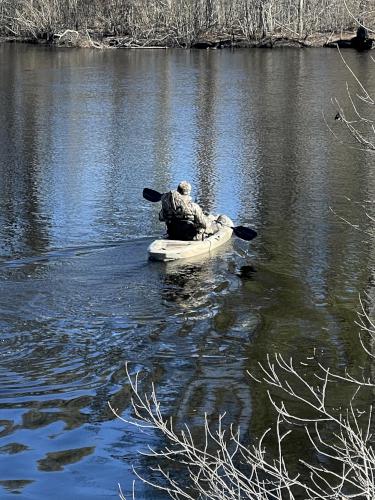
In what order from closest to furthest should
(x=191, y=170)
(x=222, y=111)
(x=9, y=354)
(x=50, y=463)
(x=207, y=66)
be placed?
(x=50, y=463) < (x=9, y=354) < (x=191, y=170) < (x=222, y=111) < (x=207, y=66)

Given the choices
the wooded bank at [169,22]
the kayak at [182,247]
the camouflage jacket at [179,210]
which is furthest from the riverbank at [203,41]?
the camouflage jacket at [179,210]

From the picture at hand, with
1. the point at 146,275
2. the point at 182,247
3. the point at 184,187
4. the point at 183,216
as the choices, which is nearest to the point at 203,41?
the point at 183,216

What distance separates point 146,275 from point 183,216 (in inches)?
53.2

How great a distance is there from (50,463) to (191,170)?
15.4m

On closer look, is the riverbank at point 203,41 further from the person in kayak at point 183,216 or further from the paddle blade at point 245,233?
the person in kayak at point 183,216

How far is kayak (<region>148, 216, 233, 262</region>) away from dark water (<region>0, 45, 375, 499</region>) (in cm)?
19

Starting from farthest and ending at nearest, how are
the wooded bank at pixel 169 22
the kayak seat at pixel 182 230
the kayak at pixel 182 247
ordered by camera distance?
the wooded bank at pixel 169 22 → the kayak seat at pixel 182 230 → the kayak at pixel 182 247

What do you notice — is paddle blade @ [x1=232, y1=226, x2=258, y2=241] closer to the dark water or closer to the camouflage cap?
the dark water

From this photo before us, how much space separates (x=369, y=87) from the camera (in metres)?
38.4

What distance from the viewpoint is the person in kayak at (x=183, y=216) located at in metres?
15.5

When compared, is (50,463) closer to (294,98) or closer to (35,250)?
(35,250)

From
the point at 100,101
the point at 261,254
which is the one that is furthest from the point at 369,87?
the point at 261,254

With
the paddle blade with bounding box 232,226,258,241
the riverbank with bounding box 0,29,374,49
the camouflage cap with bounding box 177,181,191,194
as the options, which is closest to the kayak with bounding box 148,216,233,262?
the paddle blade with bounding box 232,226,258,241

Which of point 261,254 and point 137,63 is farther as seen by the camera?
point 137,63
